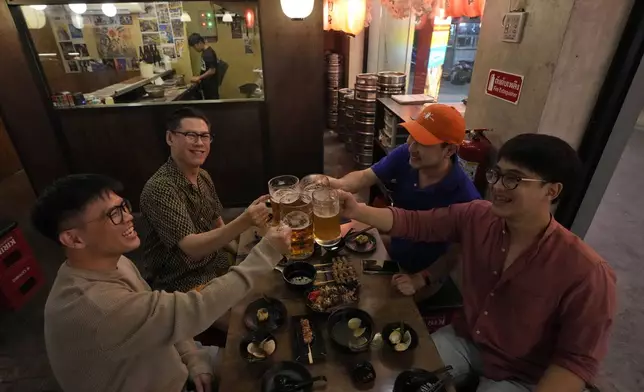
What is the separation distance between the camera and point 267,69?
4.50 m

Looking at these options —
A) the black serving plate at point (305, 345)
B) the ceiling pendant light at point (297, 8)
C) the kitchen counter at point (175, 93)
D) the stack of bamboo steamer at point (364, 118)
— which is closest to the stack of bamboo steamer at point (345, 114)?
the stack of bamboo steamer at point (364, 118)

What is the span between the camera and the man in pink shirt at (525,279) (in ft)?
4.68

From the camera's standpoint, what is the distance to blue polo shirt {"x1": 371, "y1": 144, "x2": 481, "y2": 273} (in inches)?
89.6

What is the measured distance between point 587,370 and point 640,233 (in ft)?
14.0

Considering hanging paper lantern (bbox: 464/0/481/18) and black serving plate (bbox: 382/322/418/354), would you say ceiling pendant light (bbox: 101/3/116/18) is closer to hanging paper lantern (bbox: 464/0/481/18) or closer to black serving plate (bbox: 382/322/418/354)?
hanging paper lantern (bbox: 464/0/481/18)

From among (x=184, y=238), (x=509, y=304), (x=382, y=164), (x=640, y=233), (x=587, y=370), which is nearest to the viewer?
(x=587, y=370)

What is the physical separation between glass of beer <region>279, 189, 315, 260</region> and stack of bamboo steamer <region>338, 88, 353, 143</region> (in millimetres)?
5232

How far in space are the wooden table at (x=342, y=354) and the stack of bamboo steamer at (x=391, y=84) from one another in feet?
13.4

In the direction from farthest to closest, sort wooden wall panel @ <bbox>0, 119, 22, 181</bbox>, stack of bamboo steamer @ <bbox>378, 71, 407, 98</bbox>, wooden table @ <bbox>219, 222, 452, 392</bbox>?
wooden wall panel @ <bbox>0, 119, 22, 181</bbox>
stack of bamboo steamer @ <bbox>378, 71, 407, 98</bbox>
wooden table @ <bbox>219, 222, 452, 392</bbox>

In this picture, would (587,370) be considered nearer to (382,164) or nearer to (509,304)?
(509,304)

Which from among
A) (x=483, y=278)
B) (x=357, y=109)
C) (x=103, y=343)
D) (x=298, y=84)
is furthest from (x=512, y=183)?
(x=357, y=109)

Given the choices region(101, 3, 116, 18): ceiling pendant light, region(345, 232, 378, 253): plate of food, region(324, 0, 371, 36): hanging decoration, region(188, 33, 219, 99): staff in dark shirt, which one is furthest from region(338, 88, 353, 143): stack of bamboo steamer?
region(345, 232, 378, 253): plate of food

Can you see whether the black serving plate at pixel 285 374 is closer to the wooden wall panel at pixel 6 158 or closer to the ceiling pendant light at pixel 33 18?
the ceiling pendant light at pixel 33 18

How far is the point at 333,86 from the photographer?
825 cm
